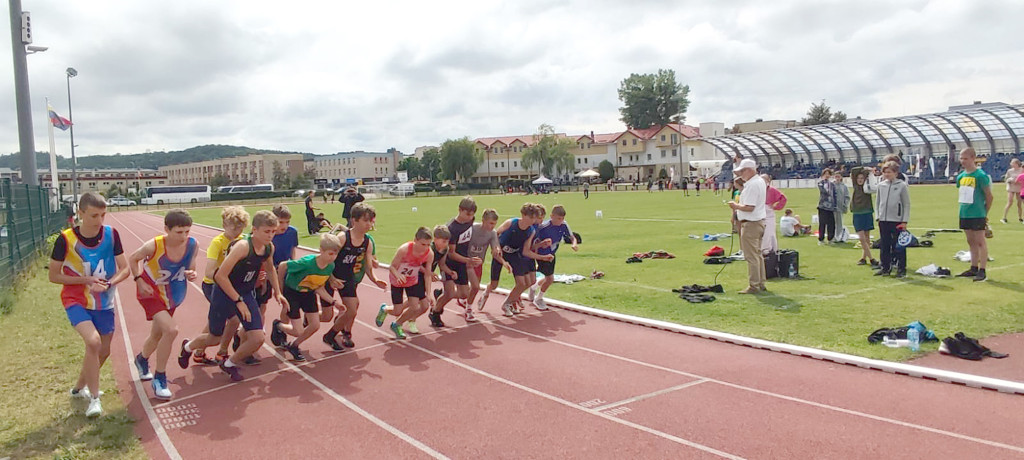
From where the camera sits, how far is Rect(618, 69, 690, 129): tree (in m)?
114

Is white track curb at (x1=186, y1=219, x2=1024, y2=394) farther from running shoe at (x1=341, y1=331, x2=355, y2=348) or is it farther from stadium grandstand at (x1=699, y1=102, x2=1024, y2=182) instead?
stadium grandstand at (x1=699, y1=102, x2=1024, y2=182)

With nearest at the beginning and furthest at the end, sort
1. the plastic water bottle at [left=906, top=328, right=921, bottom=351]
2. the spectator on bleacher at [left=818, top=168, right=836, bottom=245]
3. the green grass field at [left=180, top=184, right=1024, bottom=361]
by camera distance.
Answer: the plastic water bottle at [left=906, top=328, right=921, bottom=351], the green grass field at [left=180, top=184, right=1024, bottom=361], the spectator on bleacher at [left=818, top=168, right=836, bottom=245]

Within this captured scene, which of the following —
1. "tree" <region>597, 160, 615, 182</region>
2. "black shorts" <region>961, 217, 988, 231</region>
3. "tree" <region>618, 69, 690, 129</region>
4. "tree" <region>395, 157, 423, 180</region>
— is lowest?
"black shorts" <region>961, 217, 988, 231</region>

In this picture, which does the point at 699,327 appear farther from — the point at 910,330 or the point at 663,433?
the point at 663,433

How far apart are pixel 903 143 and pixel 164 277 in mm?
62492

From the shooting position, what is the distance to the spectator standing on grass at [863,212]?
12.4 meters

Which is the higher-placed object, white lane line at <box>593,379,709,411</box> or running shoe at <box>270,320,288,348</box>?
running shoe at <box>270,320,288,348</box>

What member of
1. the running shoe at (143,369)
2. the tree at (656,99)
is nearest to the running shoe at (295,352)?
the running shoe at (143,369)

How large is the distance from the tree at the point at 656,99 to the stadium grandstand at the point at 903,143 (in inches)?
1854

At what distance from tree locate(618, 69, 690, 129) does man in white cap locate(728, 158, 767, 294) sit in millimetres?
107320

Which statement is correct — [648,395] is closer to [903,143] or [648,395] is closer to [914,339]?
[914,339]

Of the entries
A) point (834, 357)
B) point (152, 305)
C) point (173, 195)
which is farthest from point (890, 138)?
point (173, 195)

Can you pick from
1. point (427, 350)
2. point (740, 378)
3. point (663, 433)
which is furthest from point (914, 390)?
point (427, 350)

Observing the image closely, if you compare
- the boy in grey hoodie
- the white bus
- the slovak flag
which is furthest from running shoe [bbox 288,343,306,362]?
the white bus
